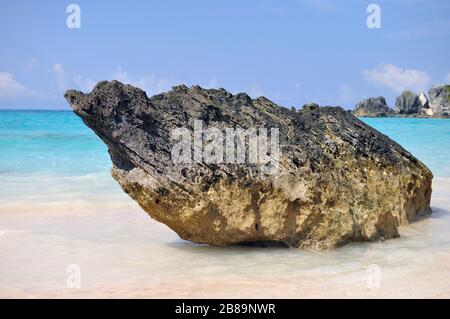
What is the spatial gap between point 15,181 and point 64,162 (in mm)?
4036

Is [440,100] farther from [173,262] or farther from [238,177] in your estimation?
[173,262]

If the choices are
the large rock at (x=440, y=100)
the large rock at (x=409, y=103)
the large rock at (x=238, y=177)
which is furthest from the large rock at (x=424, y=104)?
the large rock at (x=238, y=177)

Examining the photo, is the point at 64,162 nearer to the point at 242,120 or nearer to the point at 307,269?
the point at 242,120

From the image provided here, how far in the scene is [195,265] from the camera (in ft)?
17.1

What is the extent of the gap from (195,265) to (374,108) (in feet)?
307

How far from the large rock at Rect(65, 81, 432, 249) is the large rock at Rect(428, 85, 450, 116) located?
3352 inches

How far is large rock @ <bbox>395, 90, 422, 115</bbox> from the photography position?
90.6m

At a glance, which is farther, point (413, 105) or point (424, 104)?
point (413, 105)

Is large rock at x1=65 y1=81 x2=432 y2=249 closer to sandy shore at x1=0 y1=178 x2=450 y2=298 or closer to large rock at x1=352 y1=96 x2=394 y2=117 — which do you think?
sandy shore at x1=0 y1=178 x2=450 y2=298

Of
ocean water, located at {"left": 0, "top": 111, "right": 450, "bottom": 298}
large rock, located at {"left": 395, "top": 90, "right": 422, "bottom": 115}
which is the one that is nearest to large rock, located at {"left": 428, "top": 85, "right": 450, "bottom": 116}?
large rock, located at {"left": 395, "top": 90, "right": 422, "bottom": 115}

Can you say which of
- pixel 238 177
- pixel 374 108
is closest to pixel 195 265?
pixel 238 177

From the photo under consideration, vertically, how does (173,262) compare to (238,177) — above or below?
below

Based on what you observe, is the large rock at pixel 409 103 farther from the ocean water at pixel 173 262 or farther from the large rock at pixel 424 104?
the ocean water at pixel 173 262

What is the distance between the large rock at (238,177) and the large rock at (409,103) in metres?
90.0
